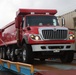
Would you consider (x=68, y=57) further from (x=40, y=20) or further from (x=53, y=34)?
(x=40, y=20)

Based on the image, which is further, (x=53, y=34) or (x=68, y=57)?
(x=68, y=57)

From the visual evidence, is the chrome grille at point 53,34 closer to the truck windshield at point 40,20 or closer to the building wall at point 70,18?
the truck windshield at point 40,20

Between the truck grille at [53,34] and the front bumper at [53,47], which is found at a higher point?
the truck grille at [53,34]

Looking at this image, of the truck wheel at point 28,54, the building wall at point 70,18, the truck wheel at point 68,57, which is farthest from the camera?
the building wall at point 70,18

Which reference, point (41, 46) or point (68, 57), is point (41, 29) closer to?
point (41, 46)

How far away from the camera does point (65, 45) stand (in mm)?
9844

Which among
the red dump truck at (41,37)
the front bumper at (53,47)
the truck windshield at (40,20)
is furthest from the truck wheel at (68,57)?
the truck windshield at (40,20)

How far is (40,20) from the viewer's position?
35.7 feet

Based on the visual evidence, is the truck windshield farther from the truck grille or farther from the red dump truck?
the truck grille

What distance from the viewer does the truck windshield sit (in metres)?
10.7

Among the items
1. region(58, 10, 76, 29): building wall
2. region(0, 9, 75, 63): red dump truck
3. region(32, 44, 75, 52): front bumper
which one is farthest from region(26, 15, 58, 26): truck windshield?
region(58, 10, 76, 29): building wall

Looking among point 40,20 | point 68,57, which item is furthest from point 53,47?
point 40,20

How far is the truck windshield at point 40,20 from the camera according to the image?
10.7 metres

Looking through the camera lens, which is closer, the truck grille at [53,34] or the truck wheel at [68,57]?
the truck grille at [53,34]
